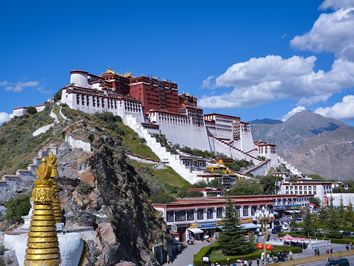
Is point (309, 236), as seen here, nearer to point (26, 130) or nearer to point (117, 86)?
point (26, 130)

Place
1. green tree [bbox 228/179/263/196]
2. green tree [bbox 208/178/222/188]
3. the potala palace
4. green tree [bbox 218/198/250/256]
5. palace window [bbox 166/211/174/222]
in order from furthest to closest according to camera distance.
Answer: the potala palace → green tree [bbox 208/178/222/188] → green tree [bbox 228/179/263/196] → palace window [bbox 166/211/174/222] → green tree [bbox 218/198/250/256]

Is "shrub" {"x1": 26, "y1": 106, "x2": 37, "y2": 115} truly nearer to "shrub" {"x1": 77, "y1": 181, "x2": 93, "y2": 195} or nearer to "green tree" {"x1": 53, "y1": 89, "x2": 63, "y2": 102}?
"green tree" {"x1": 53, "y1": 89, "x2": 63, "y2": 102}

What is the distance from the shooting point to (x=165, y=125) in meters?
78.7

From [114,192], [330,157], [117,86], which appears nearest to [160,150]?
[117,86]

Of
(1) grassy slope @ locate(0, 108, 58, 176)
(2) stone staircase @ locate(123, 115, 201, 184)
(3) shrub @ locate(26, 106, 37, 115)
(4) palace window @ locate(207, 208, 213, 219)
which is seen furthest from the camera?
(3) shrub @ locate(26, 106, 37, 115)

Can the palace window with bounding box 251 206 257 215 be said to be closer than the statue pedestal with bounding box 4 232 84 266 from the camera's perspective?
No

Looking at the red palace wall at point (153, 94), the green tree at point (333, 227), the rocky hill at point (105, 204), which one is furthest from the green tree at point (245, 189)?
the red palace wall at point (153, 94)

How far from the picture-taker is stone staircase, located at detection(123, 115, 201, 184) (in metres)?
64.4

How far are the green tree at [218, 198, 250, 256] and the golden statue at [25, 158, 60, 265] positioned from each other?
27339 mm

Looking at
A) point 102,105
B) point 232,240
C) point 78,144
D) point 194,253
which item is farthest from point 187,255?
point 102,105

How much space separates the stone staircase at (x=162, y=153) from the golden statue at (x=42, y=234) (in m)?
55.8

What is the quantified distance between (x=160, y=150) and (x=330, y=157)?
462ft

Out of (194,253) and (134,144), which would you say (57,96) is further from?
(194,253)

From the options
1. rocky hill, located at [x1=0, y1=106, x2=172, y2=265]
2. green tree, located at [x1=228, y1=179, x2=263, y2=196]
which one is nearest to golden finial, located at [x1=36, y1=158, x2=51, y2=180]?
rocky hill, located at [x1=0, y1=106, x2=172, y2=265]
